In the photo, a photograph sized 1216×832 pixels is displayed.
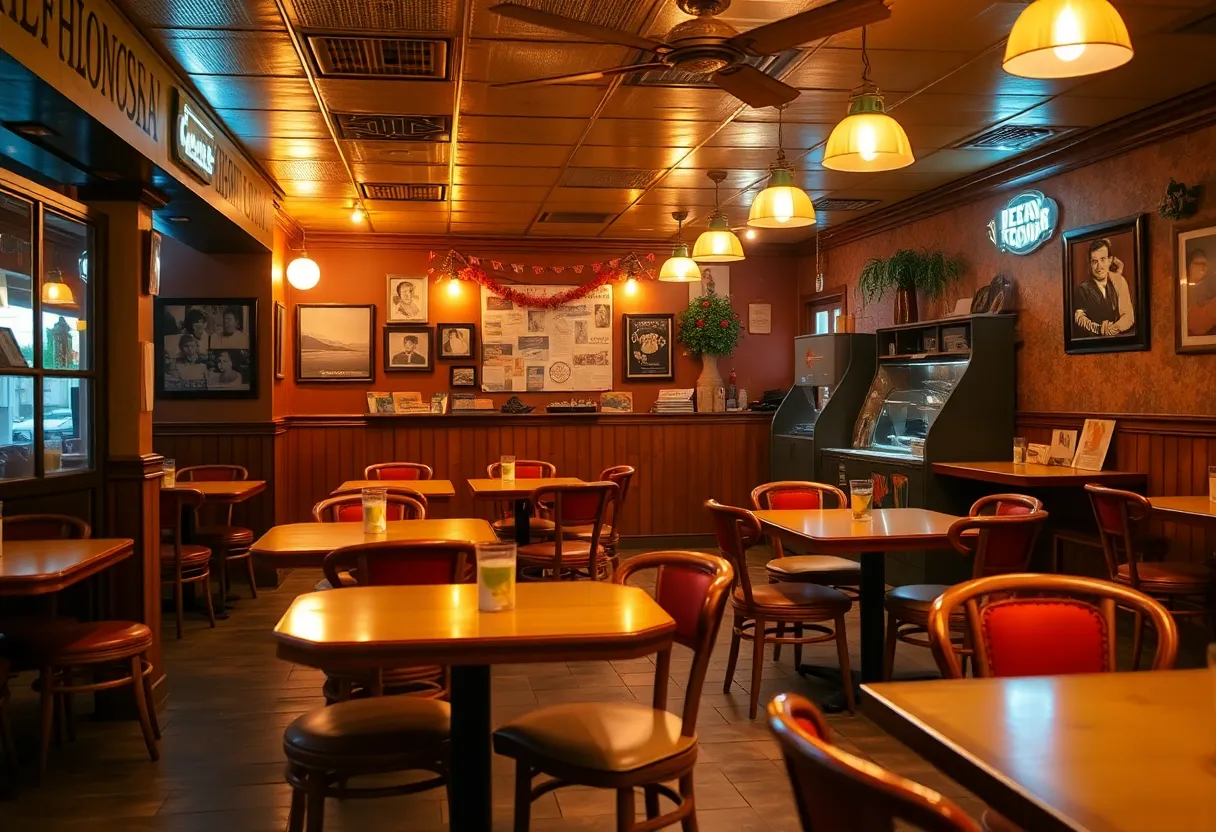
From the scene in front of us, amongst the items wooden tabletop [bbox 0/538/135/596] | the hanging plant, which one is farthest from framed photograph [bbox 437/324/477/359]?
wooden tabletop [bbox 0/538/135/596]

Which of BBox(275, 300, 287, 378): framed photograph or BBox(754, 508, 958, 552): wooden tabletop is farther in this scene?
BBox(275, 300, 287, 378): framed photograph

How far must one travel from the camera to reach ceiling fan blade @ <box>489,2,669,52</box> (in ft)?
10.9

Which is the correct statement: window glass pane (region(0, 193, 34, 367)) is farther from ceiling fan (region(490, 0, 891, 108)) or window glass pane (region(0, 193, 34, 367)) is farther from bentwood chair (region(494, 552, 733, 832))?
bentwood chair (region(494, 552, 733, 832))

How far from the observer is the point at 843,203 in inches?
333

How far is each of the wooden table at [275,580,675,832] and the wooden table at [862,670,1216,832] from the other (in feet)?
2.20

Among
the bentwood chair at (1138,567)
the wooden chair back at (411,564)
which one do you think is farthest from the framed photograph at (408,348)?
the wooden chair back at (411,564)

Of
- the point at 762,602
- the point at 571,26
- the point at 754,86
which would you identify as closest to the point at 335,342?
the point at 762,602

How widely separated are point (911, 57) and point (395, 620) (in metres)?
3.83

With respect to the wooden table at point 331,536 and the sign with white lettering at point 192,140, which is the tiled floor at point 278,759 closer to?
the wooden table at point 331,536

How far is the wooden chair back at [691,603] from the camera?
2.66m

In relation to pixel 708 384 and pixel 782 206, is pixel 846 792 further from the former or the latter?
pixel 708 384

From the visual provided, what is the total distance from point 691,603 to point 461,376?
24.0 ft

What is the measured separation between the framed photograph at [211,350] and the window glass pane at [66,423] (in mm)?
3504

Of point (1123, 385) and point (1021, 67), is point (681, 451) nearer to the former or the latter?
point (1123, 385)
